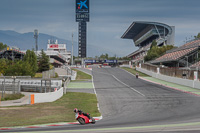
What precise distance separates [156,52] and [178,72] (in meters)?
48.5

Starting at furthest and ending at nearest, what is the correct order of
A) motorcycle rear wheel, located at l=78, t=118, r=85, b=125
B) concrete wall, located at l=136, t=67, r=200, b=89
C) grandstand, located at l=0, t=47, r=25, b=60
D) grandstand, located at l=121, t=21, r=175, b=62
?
grandstand, located at l=121, t=21, r=175, b=62 → grandstand, located at l=0, t=47, r=25, b=60 → concrete wall, located at l=136, t=67, r=200, b=89 → motorcycle rear wheel, located at l=78, t=118, r=85, b=125

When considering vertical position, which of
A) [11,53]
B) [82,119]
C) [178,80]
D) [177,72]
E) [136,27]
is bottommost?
[82,119]

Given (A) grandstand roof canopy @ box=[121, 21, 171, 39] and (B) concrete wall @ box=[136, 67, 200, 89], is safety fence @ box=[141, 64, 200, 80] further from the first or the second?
(A) grandstand roof canopy @ box=[121, 21, 171, 39]

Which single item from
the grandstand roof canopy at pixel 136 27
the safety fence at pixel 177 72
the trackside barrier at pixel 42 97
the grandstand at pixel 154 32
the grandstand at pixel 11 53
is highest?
the grandstand roof canopy at pixel 136 27

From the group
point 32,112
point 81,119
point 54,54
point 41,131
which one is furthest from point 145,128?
point 54,54

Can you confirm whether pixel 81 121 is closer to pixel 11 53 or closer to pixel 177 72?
pixel 177 72

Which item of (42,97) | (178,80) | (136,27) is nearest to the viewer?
(42,97)

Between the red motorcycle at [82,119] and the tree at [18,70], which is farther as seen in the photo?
the tree at [18,70]

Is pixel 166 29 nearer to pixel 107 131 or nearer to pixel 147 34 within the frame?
pixel 147 34

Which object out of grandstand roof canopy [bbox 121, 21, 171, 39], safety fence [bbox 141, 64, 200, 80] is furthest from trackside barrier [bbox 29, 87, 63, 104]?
grandstand roof canopy [bbox 121, 21, 171, 39]

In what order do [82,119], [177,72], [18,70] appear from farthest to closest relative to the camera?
[18,70], [177,72], [82,119]

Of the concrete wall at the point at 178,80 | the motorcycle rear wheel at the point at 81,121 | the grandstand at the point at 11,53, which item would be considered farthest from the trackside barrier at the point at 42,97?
the grandstand at the point at 11,53

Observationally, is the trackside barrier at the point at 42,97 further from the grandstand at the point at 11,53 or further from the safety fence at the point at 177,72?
the grandstand at the point at 11,53

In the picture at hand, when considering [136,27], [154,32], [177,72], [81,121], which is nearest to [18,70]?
[177,72]
